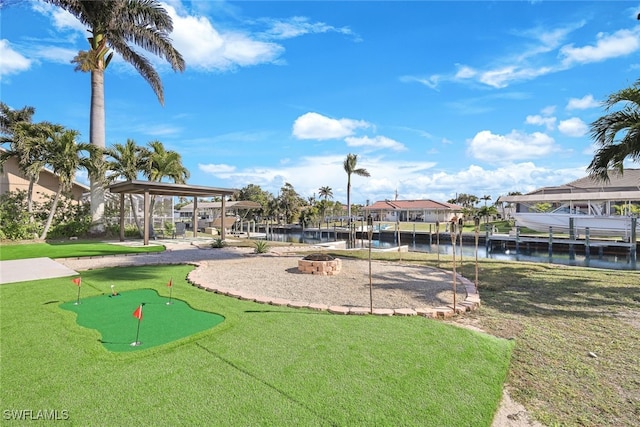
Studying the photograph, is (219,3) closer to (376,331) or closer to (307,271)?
(307,271)

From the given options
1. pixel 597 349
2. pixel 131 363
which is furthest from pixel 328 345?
pixel 597 349

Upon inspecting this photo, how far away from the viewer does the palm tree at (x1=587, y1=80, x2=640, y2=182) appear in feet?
24.1

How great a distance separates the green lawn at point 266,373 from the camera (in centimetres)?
237

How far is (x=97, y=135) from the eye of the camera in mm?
16609

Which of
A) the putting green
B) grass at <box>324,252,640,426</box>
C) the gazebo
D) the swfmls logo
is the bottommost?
grass at <box>324,252,640,426</box>

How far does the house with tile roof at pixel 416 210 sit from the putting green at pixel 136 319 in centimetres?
4189

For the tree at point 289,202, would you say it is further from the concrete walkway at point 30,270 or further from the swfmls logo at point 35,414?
the swfmls logo at point 35,414

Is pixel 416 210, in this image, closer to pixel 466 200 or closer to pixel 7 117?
pixel 466 200

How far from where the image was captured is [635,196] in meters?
19.3

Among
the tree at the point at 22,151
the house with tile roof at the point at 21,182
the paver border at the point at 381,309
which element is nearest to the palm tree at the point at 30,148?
the tree at the point at 22,151

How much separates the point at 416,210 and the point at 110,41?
132 feet

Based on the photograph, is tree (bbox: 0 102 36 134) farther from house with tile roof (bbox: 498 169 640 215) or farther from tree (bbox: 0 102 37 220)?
house with tile roof (bbox: 498 169 640 215)

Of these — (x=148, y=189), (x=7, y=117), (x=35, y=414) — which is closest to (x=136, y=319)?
(x=35, y=414)

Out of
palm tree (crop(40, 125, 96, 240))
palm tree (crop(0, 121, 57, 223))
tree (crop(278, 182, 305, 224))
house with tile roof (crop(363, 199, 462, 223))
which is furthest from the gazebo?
house with tile roof (crop(363, 199, 462, 223))
